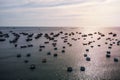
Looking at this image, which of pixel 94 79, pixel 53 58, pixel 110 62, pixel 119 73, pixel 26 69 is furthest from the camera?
pixel 53 58

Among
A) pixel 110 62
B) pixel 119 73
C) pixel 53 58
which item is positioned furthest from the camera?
pixel 53 58

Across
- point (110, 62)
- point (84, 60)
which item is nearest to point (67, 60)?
point (84, 60)

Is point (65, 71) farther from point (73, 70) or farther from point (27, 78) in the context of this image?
point (27, 78)

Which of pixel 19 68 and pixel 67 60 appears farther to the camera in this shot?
pixel 67 60

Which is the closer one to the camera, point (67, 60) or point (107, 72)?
point (107, 72)

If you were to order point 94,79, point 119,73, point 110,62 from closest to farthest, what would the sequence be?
point 94,79, point 119,73, point 110,62

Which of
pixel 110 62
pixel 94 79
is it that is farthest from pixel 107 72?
pixel 110 62

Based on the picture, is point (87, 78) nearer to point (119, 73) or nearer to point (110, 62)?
point (119, 73)

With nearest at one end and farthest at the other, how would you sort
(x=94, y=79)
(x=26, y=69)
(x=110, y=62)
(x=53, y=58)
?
(x=94, y=79), (x=26, y=69), (x=110, y=62), (x=53, y=58)
